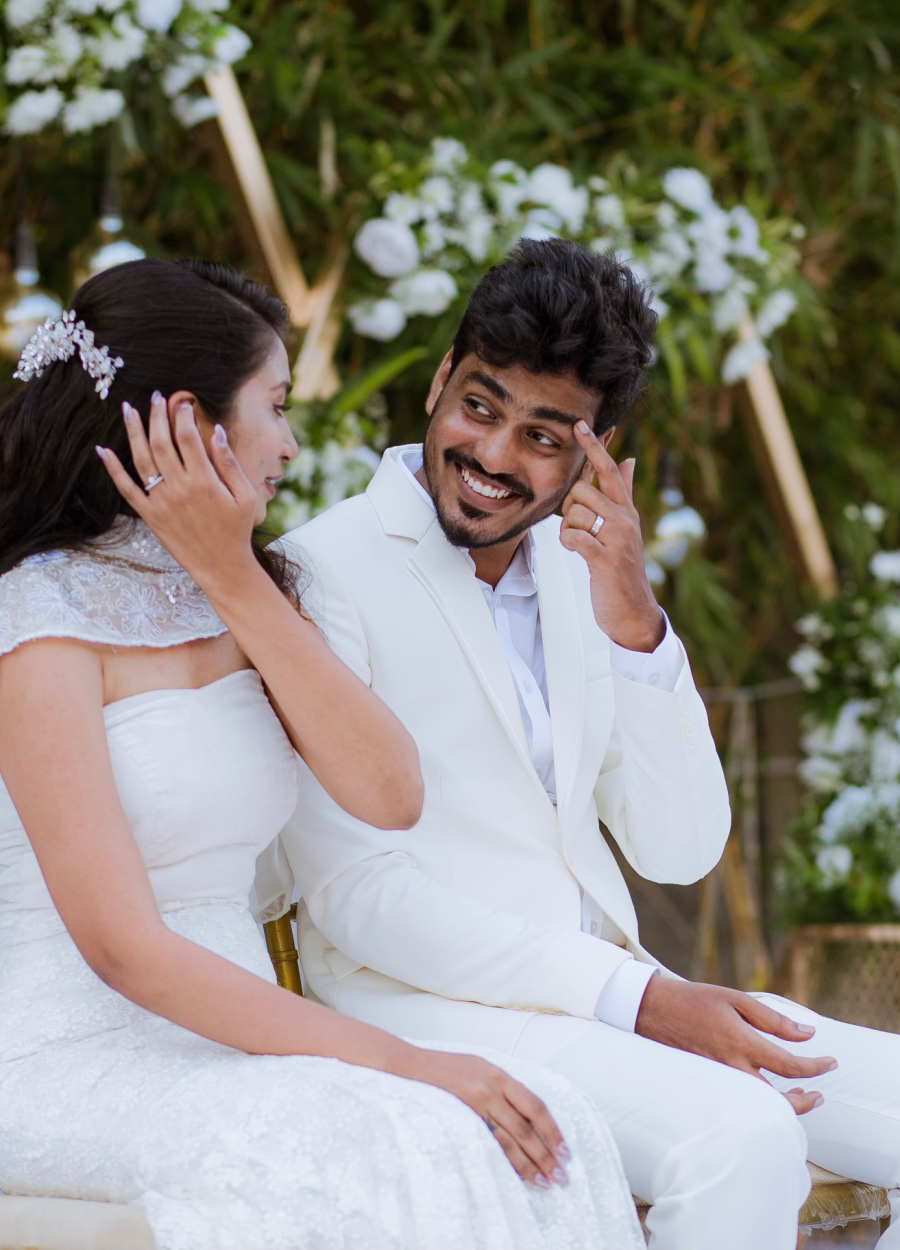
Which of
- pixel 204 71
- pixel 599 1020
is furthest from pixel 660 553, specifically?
pixel 599 1020

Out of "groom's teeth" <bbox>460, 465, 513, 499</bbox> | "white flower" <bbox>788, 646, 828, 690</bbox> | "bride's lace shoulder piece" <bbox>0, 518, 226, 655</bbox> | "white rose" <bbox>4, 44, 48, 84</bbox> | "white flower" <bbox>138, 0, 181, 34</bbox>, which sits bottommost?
"white flower" <bbox>788, 646, 828, 690</bbox>

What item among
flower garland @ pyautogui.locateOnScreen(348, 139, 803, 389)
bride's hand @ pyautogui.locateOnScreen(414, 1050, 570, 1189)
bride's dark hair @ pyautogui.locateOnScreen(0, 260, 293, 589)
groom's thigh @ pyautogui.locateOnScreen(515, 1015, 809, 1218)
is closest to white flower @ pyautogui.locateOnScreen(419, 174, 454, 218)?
flower garland @ pyautogui.locateOnScreen(348, 139, 803, 389)

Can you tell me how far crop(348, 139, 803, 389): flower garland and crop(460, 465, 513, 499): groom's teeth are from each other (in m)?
1.19

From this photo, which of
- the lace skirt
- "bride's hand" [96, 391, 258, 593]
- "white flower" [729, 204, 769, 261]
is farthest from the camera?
"white flower" [729, 204, 769, 261]

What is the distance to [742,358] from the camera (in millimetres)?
3924

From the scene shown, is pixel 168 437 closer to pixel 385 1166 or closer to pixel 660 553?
pixel 385 1166

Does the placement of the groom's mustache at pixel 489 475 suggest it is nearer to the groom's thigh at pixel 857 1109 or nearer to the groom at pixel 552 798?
the groom at pixel 552 798

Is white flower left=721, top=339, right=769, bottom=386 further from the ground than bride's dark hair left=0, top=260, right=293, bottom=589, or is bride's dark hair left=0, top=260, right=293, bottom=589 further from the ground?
bride's dark hair left=0, top=260, right=293, bottom=589

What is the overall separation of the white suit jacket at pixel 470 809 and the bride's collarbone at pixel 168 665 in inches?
8.6

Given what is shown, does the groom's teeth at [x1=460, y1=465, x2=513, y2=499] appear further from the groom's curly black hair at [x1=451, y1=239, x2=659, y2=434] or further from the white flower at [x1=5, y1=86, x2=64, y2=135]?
the white flower at [x1=5, y1=86, x2=64, y2=135]

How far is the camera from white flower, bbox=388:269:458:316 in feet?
10.8

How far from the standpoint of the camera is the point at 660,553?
3.96 metres

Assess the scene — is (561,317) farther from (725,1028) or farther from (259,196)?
(259,196)

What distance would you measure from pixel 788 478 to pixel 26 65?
2.53m
